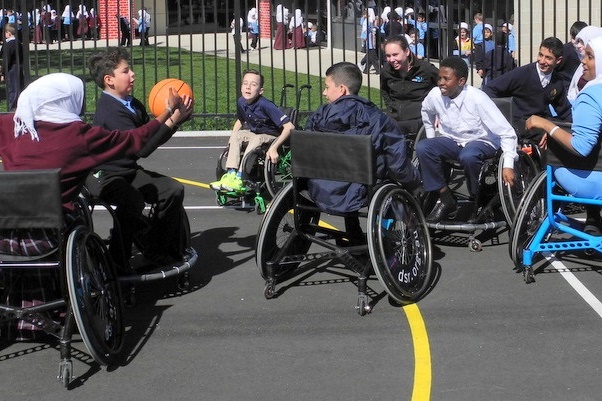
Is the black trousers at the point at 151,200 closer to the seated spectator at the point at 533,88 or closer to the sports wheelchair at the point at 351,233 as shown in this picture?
the sports wheelchair at the point at 351,233

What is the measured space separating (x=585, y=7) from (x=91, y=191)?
15222mm


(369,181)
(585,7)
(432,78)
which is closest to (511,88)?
(432,78)

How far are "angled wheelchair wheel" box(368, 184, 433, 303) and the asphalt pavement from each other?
16 cm

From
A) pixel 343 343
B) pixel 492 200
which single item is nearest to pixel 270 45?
pixel 492 200

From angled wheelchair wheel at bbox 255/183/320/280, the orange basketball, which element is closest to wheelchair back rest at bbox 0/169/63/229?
angled wheelchair wheel at bbox 255/183/320/280

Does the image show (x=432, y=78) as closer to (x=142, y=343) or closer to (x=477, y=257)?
(x=477, y=257)

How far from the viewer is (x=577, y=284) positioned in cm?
809

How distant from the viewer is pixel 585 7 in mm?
21203

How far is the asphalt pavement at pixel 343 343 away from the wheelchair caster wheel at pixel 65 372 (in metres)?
0.05

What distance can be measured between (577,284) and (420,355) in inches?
74.5

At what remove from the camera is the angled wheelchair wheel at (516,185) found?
907 cm

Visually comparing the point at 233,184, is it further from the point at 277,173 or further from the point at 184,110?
the point at 184,110

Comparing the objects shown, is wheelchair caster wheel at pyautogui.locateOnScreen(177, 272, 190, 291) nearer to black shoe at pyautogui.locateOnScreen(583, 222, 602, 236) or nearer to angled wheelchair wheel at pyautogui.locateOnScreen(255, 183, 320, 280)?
angled wheelchair wheel at pyautogui.locateOnScreen(255, 183, 320, 280)

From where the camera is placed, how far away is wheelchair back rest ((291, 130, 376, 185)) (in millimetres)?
7406
